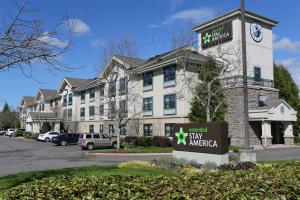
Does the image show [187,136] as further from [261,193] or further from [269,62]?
[269,62]

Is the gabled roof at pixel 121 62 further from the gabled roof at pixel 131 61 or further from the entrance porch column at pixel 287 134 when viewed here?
the entrance porch column at pixel 287 134

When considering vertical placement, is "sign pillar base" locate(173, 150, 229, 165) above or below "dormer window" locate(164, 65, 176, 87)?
below

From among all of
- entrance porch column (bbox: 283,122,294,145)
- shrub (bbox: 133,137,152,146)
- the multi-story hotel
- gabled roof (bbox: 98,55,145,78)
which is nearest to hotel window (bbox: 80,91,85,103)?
the multi-story hotel

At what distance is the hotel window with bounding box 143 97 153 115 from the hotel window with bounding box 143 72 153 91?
4.29ft

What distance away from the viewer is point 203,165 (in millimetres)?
15344

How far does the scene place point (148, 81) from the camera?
42.8m

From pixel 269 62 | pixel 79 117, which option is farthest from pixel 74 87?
pixel 269 62

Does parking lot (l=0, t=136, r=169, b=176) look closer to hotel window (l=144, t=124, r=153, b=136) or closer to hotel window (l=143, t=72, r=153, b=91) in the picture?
hotel window (l=144, t=124, r=153, b=136)

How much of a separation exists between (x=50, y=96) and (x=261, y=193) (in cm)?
7660

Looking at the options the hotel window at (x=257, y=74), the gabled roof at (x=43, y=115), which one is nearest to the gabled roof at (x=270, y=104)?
the hotel window at (x=257, y=74)

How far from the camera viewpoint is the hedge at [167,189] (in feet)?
17.3

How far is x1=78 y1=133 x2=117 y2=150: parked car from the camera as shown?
34406mm

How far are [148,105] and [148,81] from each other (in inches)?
112

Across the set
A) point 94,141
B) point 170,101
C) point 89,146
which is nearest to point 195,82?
point 170,101
